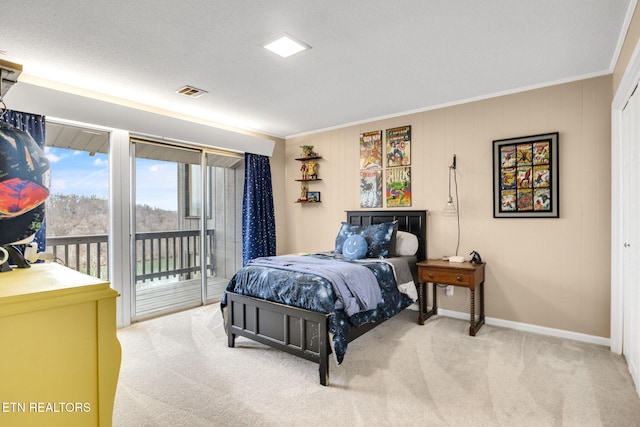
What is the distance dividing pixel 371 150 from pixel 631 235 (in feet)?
9.07

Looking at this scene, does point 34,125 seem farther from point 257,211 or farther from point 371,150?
point 371,150

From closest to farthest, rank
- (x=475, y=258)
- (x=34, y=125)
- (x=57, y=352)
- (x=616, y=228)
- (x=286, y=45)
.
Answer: (x=57, y=352), (x=286, y=45), (x=616, y=228), (x=34, y=125), (x=475, y=258)

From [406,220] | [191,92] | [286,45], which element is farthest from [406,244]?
[191,92]

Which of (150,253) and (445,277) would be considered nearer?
(445,277)

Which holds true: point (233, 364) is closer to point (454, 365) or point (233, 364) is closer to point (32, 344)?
point (454, 365)

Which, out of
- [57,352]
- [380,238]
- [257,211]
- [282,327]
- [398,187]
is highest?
[398,187]

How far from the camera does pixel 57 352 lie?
1.01 m

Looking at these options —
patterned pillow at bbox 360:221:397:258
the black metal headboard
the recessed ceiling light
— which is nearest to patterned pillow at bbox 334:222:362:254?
patterned pillow at bbox 360:221:397:258

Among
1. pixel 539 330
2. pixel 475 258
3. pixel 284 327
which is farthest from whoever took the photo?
pixel 475 258

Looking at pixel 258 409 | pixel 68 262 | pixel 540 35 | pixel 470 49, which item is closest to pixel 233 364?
pixel 258 409

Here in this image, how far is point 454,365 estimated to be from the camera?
106 inches

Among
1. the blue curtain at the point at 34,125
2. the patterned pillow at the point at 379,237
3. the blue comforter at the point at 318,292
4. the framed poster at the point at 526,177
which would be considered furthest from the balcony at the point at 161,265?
the framed poster at the point at 526,177

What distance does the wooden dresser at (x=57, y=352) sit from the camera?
3.07ft

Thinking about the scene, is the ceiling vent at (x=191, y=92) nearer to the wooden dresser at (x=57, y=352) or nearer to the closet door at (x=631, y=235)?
the wooden dresser at (x=57, y=352)
